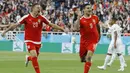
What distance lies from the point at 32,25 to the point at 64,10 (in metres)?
27.8

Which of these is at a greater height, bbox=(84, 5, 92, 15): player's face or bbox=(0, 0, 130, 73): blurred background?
bbox=(84, 5, 92, 15): player's face

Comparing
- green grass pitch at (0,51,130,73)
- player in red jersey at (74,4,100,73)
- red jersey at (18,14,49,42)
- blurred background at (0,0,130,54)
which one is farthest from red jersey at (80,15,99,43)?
blurred background at (0,0,130,54)

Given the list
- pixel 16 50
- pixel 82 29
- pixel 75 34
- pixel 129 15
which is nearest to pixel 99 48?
pixel 75 34

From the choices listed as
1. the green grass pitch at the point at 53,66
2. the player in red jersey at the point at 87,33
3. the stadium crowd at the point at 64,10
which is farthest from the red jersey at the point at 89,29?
the stadium crowd at the point at 64,10

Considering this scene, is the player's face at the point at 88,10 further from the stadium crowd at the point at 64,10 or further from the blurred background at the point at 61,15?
the stadium crowd at the point at 64,10

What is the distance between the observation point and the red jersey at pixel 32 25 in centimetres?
1650

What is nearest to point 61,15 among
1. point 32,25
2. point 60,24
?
point 60,24

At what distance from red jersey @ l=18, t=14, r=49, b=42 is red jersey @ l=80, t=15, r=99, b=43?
1290 mm

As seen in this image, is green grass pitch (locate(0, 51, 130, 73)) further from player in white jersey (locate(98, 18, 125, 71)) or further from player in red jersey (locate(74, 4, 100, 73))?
player in red jersey (locate(74, 4, 100, 73))

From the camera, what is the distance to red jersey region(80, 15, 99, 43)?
656 inches

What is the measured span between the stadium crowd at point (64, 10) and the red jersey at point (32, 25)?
74.7ft

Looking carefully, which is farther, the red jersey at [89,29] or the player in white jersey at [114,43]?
the player in white jersey at [114,43]

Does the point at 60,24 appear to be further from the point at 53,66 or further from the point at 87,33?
the point at 87,33

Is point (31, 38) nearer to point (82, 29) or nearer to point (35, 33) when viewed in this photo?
point (35, 33)
